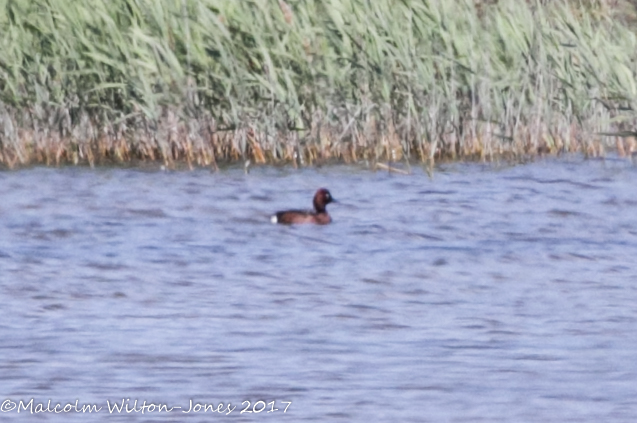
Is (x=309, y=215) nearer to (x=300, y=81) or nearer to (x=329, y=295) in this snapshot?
(x=300, y=81)

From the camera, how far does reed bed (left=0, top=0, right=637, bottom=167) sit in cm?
1209

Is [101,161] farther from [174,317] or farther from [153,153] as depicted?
[174,317]

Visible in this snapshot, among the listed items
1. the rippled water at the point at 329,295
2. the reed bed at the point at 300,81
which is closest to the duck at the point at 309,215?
the rippled water at the point at 329,295

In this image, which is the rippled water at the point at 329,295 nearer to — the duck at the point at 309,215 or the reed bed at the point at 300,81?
the duck at the point at 309,215

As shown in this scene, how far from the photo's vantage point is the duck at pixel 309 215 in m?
10.2

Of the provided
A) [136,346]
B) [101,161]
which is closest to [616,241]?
[136,346]

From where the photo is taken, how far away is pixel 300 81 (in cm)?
1251

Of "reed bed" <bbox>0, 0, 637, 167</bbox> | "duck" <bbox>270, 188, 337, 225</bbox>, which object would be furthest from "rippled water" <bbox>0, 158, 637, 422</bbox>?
"reed bed" <bbox>0, 0, 637, 167</bbox>

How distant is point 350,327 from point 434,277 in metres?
1.48

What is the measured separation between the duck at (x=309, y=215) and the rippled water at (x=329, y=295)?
10 centimetres

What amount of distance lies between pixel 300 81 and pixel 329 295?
5.10 meters

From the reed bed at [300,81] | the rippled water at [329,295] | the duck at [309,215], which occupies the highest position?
the reed bed at [300,81]

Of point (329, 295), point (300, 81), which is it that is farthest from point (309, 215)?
point (329, 295)

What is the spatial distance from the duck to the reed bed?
178 centimetres
